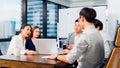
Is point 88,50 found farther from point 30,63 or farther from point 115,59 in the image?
point 30,63

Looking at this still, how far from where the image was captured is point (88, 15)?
2266 mm

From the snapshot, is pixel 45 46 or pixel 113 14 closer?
pixel 45 46

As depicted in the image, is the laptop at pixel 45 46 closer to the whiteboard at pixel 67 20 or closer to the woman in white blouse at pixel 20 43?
the woman in white blouse at pixel 20 43

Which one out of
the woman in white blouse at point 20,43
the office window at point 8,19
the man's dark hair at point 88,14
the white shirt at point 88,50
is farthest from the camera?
the office window at point 8,19

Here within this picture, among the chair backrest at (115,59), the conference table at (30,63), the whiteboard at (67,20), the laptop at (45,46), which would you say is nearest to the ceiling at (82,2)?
the whiteboard at (67,20)

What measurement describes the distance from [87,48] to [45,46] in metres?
1.20

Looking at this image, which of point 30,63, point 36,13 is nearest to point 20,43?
point 30,63

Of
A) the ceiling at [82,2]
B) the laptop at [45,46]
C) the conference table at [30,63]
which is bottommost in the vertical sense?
the conference table at [30,63]

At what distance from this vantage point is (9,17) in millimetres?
5160

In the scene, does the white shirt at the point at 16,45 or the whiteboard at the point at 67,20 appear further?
the whiteboard at the point at 67,20

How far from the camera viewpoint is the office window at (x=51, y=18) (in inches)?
276

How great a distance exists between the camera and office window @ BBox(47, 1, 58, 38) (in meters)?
7.02

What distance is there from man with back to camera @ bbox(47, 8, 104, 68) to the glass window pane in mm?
2955

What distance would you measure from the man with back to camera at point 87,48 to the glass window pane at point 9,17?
295 cm
